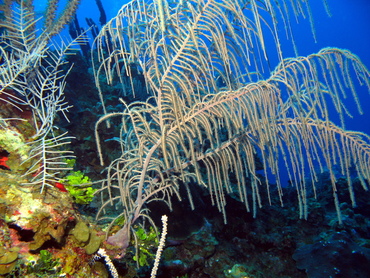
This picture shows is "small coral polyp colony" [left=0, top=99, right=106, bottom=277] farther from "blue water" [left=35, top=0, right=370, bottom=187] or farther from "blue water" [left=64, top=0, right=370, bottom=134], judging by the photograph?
"blue water" [left=64, top=0, right=370, bottom=134]

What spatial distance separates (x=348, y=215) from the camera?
7.19 m

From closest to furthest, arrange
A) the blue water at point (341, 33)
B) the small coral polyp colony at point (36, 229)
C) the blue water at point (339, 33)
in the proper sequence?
1. the small coral polyp colony at point (36, 229)
2. the blue water at point (339, 33)
3. the blue water at point (341, 33)

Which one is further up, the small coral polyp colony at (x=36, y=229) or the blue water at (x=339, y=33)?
the blue water at (x=339, y=33)

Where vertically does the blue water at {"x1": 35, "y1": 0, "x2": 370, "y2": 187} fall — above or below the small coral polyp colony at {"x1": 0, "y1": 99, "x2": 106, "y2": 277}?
above

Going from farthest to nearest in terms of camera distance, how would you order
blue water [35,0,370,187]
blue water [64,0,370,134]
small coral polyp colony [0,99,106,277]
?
blue water [64,0,370,134]
blue water [35,0,370,187]
small coral polyp colony [0,99,106,277]

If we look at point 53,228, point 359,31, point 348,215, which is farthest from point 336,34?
point 53,228

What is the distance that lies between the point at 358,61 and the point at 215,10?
1.41 meters

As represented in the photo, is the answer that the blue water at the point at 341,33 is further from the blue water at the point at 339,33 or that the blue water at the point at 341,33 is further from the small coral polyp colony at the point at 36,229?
the small coral polyp colony at the point at 36,229

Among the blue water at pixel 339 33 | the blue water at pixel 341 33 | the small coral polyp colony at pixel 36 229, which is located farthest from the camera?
the blue water at pixel 341 33

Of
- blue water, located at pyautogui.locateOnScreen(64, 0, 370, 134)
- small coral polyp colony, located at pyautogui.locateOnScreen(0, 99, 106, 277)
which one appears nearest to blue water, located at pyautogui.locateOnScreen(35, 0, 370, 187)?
blue water, located at pyautogui.locateOnScreen(64, 0, 370, 134)

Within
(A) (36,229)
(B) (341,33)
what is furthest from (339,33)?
(A) (36,229)

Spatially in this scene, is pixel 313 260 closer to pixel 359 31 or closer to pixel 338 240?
pixel 338 240

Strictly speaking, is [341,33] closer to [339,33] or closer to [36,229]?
[339,33]

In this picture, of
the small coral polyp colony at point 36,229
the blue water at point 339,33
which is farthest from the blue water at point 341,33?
the small coral polyp colony at point 36,229
